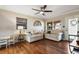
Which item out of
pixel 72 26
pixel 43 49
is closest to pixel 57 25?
pixel 72 26

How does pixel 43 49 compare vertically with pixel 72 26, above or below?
below

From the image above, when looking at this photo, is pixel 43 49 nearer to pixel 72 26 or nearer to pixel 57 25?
pixel 57 25

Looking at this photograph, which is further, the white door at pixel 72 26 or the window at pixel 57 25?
the window at pixel 57 25

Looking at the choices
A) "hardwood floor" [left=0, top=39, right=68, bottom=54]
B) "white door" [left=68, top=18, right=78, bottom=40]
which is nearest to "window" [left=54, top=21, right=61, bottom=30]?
"white door" [left=68, top=18, right=78, bottom=40]

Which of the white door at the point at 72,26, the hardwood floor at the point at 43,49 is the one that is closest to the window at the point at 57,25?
→ the white door at the point at 72,26

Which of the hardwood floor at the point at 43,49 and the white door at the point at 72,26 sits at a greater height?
the white door at the point at 72,26

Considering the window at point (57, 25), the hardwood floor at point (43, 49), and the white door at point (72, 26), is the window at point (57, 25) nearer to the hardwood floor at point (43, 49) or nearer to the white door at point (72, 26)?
the white door at point (72, 26)

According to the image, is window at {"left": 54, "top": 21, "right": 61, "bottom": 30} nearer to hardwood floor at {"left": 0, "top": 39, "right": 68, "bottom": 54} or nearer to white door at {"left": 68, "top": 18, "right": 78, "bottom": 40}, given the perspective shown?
white door at {"left": 68, "top": 18, "right": 78, "bottom": 40}

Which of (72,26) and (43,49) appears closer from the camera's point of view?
(72,26)

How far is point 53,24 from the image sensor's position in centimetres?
113
